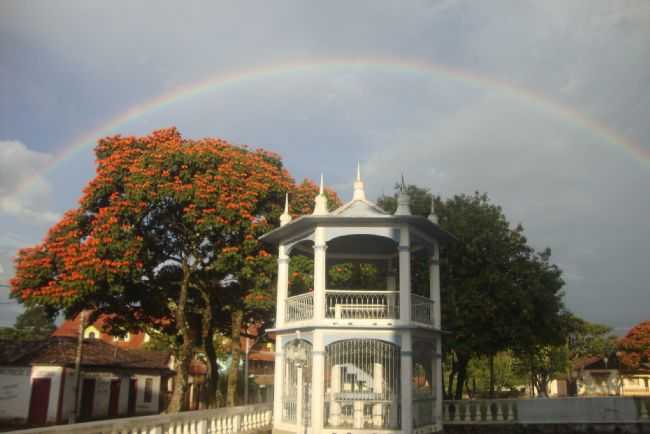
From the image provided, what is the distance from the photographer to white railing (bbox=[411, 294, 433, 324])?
57.4 ft

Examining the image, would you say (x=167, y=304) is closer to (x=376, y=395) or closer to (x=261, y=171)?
(x=261, y=171)

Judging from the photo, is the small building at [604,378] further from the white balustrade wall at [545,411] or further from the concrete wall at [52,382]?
the concrete wall at [52,382]

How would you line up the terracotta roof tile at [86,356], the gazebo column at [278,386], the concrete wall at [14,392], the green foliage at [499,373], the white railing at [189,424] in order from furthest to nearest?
the green foliage at [499,373] → the terracotta roof tile at [86,356] → the concrete wall at [14,392] → the gazebo column at [278,386] → the white railing at [189,424]

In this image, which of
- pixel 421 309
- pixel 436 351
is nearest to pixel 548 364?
pixel 436 351

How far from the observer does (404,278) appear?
16.4 metres

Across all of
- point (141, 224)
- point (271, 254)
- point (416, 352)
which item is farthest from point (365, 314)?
point (141, 224)

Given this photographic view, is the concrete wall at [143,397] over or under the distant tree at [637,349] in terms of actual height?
under

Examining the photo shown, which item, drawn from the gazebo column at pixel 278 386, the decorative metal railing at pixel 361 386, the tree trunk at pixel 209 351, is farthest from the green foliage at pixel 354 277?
the decorative metal railing at pixel 361 386

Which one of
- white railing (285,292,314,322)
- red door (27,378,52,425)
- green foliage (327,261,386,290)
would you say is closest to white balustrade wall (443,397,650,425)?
green foliage (327,261,386,290)

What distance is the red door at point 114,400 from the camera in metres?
36.5

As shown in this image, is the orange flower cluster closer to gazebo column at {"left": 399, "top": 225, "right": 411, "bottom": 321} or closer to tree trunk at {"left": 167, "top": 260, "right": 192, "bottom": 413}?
tree trunk at {"left": 167, "top": 260, "right": 192, "bottom": 413}

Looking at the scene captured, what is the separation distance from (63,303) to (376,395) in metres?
12.3

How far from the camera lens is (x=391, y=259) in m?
20.7

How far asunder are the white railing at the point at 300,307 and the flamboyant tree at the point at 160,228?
4.07m
